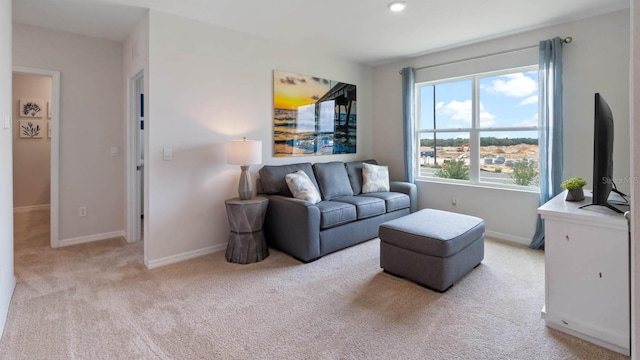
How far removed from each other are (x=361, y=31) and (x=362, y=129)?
1.77 meters

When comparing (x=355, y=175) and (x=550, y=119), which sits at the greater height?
(x=550, y=119)

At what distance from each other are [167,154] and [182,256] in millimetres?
1022

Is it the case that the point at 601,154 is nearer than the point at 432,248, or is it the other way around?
the point at 601,154

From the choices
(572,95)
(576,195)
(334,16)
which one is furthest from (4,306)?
(572,95)

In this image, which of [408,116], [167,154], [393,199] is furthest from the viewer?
[408,116]

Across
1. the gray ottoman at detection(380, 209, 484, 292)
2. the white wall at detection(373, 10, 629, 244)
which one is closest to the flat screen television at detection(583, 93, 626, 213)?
the gray ottoman at detection(380, 209, 484, 292)

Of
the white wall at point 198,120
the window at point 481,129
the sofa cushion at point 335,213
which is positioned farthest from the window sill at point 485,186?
the white wall at point 198,120

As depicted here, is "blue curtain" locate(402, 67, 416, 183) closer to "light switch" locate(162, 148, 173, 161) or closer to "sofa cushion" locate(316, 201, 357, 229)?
"sofa cushion" locate(316, 201, 357, 229)

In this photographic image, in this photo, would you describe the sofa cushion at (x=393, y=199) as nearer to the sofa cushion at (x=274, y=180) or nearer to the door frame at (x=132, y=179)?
the sofa cushion at (x=274, y=180)

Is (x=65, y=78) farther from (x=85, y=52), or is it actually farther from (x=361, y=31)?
(x=361, y=31)

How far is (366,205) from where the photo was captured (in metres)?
3.75

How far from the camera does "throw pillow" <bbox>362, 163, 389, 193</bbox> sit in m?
4.48

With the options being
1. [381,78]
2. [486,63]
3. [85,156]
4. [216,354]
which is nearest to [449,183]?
[486,63]

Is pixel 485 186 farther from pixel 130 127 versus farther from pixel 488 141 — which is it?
pixel 130 127
